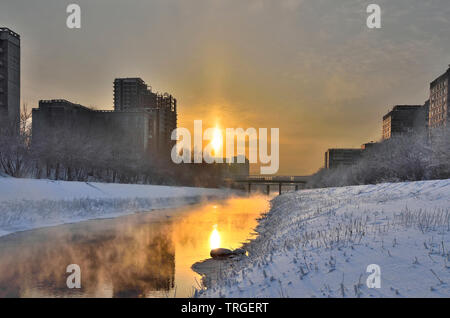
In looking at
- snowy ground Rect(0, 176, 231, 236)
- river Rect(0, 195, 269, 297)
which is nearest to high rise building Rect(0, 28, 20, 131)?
snowy ground Rect(0, 176, 231, 236)

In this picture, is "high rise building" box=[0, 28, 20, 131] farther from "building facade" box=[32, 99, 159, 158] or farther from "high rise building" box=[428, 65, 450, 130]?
"high rise building" box=[428, 65, 450, 130]

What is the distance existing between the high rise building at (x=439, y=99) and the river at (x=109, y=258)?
451 ft

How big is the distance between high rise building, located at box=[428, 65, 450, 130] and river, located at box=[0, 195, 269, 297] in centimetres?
13741

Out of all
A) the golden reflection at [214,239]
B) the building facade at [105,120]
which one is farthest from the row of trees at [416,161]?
the building facade at [105,120]

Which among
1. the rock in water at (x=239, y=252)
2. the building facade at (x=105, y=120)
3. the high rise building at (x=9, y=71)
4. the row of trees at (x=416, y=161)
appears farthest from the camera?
the building facade at (x=105, y=120)

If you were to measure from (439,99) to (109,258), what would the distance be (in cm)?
15899

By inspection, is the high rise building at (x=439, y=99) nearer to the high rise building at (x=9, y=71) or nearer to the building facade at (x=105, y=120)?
the building facade at (x=105, y=120)

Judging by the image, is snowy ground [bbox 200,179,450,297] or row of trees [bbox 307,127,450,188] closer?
snowy ground [bbox 200,179,450,297]

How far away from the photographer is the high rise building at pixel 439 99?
122 m

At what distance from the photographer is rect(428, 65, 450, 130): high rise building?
401 ft

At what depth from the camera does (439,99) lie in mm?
130750

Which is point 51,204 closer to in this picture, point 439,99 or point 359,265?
point 359,265

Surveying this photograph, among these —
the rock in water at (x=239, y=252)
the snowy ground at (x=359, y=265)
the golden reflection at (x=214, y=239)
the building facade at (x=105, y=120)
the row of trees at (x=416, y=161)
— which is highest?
the building facade at (x=105, y=120)
